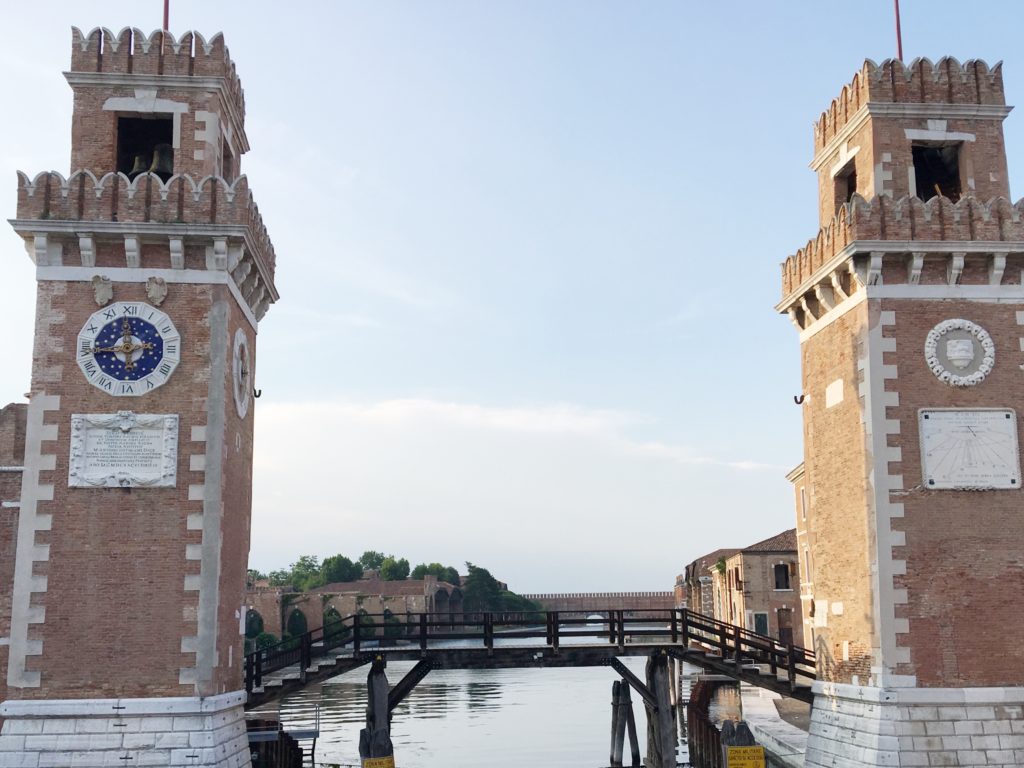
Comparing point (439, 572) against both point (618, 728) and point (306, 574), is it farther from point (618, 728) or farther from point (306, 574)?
point (618, 728)

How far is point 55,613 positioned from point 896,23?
23.3m

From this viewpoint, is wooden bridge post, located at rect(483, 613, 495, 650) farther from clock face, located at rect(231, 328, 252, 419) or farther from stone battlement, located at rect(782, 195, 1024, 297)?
stone battlement, located at rect(782, 195, 1024, 297)

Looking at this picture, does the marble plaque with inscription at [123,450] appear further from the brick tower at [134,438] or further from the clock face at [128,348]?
the clock face at [128,348]

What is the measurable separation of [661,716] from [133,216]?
664 inches

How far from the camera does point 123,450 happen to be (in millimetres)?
21562

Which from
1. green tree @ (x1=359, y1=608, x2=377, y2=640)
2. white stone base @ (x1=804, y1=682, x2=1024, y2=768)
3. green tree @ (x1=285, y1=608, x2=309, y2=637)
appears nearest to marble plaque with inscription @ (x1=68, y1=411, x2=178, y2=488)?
green tree @ (x1=359, y1=608, x2=377, y2=640)

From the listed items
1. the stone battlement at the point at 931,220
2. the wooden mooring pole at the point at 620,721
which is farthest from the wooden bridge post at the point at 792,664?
the stone battlement at the point at 931,220

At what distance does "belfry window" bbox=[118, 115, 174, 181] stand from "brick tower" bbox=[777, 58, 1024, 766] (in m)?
15.1

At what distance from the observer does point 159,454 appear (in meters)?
21.6

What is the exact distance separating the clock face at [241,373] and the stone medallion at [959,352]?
48.1 ft

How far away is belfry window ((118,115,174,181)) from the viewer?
80.7ft

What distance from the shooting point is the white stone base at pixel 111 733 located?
65.3 feet

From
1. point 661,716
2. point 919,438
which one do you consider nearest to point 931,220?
point 919,438

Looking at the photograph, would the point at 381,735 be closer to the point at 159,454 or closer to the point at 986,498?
the point at 159,454
